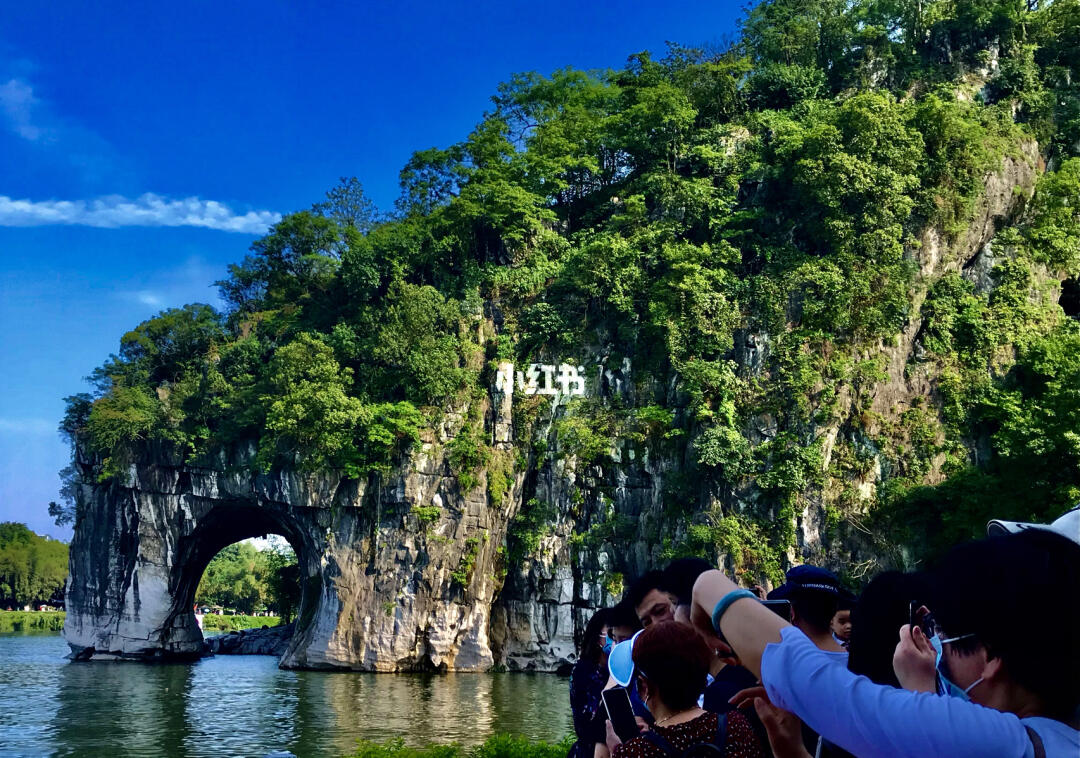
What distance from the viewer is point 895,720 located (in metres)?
1.54

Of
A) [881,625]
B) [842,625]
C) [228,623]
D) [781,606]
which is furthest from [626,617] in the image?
[228,623]

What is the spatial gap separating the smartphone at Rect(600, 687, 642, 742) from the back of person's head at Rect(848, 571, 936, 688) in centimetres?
115

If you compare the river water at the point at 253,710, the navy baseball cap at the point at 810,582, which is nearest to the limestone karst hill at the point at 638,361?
the river water at the point at 253,710

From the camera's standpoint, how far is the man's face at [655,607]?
3.65m

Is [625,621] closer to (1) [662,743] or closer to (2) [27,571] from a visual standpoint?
(1) [662,743]

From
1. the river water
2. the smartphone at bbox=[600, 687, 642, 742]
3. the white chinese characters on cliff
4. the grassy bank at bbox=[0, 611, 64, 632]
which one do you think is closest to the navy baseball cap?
the smartphone at bbox=[600, 687, 642, 742]

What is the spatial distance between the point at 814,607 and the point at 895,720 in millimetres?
1157

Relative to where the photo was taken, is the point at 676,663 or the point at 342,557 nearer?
the point at 676,663

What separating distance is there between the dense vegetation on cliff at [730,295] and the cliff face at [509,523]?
0.36 m

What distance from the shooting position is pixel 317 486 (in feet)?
91.1

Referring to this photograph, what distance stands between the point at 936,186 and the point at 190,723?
2344cm

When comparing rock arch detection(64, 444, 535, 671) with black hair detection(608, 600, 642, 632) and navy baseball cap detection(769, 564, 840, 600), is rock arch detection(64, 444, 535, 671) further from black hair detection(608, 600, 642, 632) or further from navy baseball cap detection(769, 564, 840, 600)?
navy baseball cap detection(769, 564, 840, 600)

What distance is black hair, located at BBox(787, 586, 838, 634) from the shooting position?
2.66 meters

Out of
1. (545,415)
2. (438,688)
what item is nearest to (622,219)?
(545,415)
